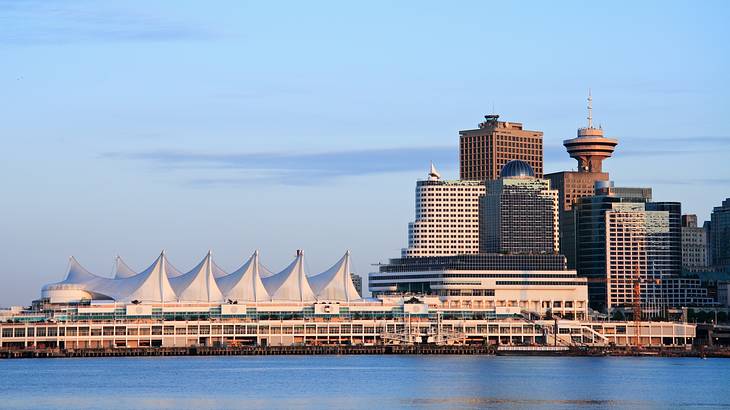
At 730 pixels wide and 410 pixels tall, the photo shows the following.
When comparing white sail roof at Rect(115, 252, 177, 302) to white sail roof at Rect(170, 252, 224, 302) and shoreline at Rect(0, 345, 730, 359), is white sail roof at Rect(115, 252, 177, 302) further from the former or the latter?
shoreline at Rect(0, 345, 730, 359)

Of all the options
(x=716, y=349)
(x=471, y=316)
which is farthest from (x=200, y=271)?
(x=716, y=349)

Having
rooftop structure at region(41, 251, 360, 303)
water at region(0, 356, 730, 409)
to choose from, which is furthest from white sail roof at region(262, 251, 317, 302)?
water at region(0, 356, 730, 409)

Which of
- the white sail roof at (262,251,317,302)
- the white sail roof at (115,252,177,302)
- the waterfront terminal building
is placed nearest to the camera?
the waterfront terminal building

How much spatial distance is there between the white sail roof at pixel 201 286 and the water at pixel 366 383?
942 inches

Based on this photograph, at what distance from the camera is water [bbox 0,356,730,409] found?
104062 mm

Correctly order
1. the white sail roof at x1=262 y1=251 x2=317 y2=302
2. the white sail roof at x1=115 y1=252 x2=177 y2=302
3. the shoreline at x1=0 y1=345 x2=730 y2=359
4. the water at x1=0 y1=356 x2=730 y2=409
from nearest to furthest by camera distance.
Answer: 1. the water at x1=0 y1=356 x2=730 y2=409
2. the shoreline at x1=0 y1=345 x2=730 y2=359
3. the white sail roof at x1=115 y1=252 x2=177 y2=302
4. the white sail roof at x1=262 y1=251 x2=317 y2=302

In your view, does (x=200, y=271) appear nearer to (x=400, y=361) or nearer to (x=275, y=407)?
(x=400, y=361)

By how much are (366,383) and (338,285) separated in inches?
2888

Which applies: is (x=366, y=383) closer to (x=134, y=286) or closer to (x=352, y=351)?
(x=352, y=351)

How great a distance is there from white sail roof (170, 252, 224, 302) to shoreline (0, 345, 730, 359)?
1085 centimetres

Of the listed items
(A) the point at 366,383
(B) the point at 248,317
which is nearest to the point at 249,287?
(B) the point at 248,317

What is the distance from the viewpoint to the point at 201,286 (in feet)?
611

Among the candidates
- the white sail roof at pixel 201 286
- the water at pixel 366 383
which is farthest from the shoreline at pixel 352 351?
the white sail roof at pixel 201 286

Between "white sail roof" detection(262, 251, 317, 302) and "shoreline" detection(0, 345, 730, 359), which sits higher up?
"white sail roof" detection(262, 251, 317, 302)
